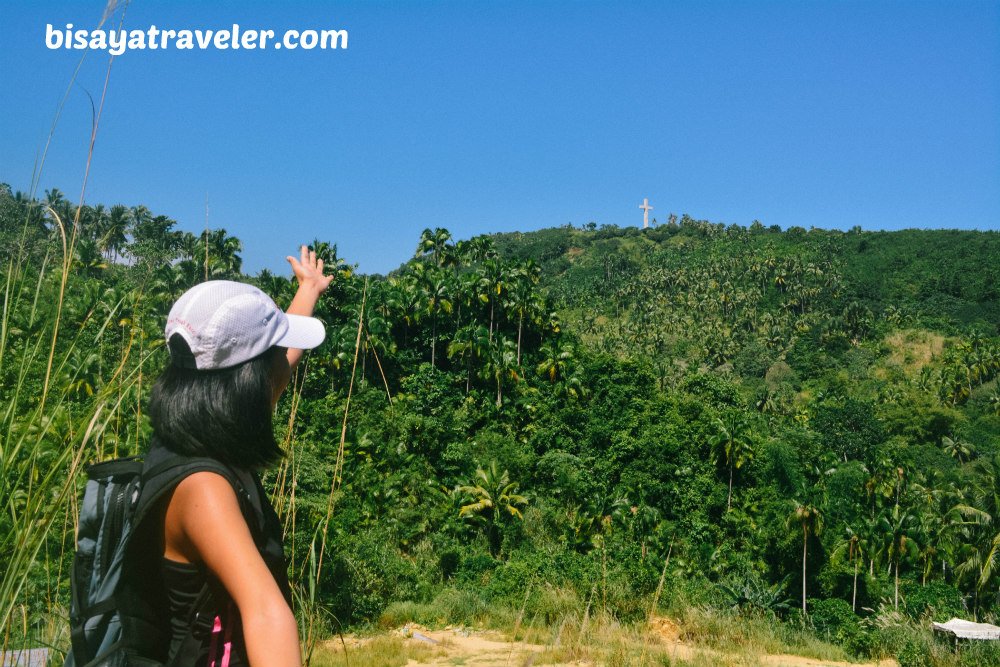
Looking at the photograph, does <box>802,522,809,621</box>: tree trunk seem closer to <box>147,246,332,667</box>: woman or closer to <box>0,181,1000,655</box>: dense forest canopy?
<box>0,181,1000,655</box>: dense forest canopy

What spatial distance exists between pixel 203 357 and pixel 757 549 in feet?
87.7

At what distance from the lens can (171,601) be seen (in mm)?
1031

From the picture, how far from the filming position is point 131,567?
1.00 meters

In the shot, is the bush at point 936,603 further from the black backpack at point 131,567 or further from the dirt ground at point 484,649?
the black backpack at point 131,567

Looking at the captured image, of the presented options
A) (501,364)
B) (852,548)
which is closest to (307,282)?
(852,548)

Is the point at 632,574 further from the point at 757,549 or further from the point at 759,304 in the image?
the point at 759,304

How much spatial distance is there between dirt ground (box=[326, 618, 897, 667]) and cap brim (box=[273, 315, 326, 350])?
33.9 ft

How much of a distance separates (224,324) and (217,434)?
0.58 ft

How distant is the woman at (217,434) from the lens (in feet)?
3.00

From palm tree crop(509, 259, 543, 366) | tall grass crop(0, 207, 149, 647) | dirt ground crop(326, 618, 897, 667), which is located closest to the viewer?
tall grass crop(0, 207, 149, 647)

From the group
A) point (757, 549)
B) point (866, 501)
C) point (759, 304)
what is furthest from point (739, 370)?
point (757, 549)

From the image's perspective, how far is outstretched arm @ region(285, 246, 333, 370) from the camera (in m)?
1.72

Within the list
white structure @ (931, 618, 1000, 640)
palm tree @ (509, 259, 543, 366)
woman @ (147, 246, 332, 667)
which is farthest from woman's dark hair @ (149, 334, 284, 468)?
palm tree @ (509, 259, 543, 366)

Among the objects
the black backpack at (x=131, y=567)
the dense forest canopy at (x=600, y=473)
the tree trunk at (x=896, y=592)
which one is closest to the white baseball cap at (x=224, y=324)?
the black backpack at (x=131, y=567)
